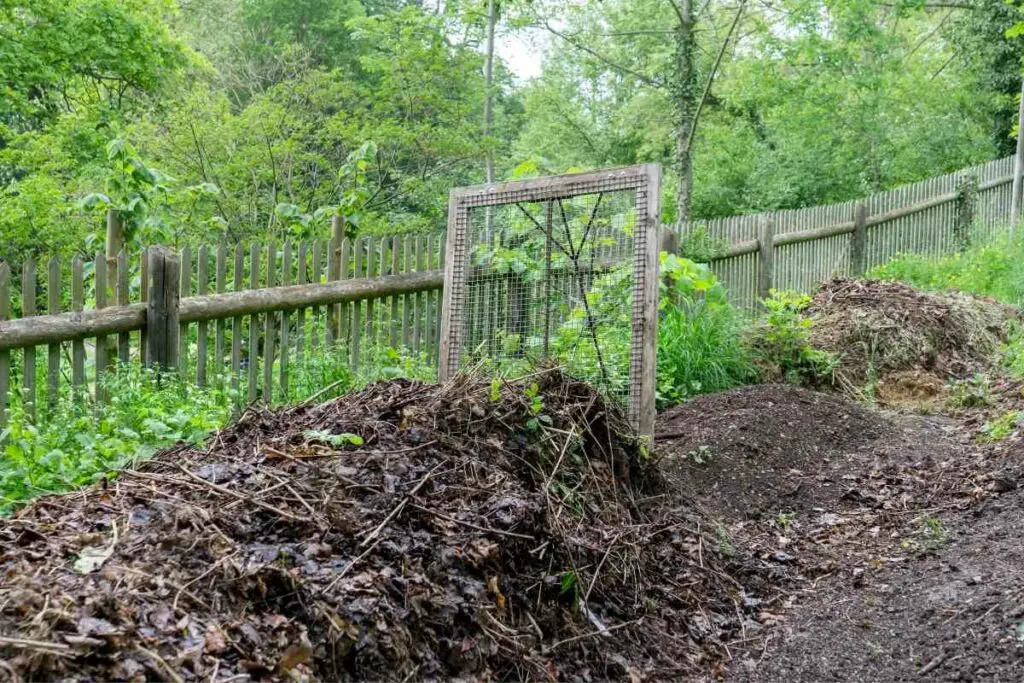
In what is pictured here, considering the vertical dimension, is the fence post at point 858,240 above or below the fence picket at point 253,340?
above

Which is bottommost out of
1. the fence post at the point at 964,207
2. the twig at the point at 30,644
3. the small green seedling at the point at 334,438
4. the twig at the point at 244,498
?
the twig at the point at 30,644

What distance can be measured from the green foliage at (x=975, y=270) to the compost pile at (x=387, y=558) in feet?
27.9

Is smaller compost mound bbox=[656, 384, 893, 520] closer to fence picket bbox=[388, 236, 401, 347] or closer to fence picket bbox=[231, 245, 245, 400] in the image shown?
fence picket bbox=[388, 236, 401, 347]

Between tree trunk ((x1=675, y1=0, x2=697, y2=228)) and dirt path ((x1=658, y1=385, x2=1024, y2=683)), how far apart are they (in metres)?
6.08

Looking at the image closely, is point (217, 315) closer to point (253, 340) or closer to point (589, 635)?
point (253, 340)

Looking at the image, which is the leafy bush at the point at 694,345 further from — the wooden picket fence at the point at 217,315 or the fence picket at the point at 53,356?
the fence picket at the point at 53,356

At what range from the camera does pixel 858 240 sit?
1312 cm

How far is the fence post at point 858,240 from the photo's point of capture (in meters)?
13.1

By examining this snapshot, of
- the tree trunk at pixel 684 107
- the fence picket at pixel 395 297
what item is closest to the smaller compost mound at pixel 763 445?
the fence picket at pixel 395 297

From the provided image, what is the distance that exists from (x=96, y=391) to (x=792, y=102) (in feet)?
55.0

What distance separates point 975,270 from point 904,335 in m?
4.39

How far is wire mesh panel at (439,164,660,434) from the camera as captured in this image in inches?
211

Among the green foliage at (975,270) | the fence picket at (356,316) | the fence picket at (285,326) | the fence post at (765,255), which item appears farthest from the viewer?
the green foliage at (975,270)

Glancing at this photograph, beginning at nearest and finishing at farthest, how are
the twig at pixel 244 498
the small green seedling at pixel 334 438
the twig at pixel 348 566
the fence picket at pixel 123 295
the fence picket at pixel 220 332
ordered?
1. the twig at pixel 348 566
2. the twig at pixel 244 498
3. the small green seedling at pixel 334 438
4. the fence picket at pixel 123 295
5. the fence picket at pixel 220 332
